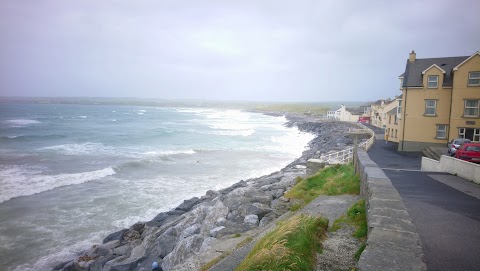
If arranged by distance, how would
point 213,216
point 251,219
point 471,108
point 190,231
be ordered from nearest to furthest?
1. point 251,219
2. point 190,231
3. point 213,216
4. point 471,108

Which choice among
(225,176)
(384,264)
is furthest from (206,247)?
(225,176)

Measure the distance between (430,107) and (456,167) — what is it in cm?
1525

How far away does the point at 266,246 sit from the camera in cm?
598

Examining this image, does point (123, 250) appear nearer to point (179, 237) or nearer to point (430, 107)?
point (179, 237)

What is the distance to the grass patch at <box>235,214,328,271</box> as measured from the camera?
5.25m

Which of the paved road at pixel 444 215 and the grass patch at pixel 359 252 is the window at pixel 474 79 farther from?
the grass patch at pixel 359 252

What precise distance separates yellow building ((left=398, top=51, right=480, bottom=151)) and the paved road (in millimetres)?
14799

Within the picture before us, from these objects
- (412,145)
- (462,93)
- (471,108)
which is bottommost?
(412,145)

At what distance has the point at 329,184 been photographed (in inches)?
527

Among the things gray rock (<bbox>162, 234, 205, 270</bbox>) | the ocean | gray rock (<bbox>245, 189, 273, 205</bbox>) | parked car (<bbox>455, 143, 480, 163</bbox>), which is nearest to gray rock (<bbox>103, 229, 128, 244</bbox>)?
the ocean

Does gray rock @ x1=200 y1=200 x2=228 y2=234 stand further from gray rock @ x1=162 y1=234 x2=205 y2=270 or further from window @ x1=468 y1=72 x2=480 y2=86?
window @ x1=468 y1=72 x2=480 y2=86

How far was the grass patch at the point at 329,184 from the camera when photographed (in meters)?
12.3

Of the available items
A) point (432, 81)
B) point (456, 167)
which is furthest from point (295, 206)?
point (432, 81)

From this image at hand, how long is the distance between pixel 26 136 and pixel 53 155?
22608 mm
